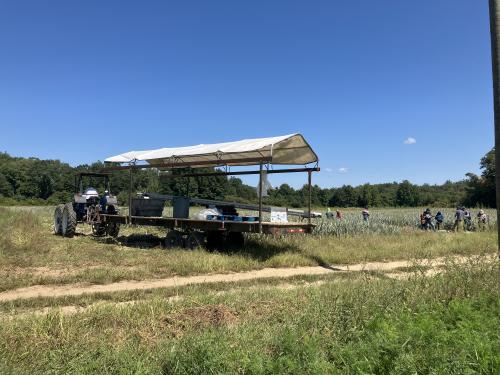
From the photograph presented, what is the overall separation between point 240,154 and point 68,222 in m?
7.19

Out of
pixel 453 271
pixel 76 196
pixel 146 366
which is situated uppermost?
pixel 76 196

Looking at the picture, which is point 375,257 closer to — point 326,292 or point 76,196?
point 326,292

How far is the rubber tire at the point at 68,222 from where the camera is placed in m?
16.6

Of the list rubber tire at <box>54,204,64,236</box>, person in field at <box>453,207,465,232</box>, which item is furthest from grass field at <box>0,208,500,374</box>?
person in field at <box>453,207,465,232</box>

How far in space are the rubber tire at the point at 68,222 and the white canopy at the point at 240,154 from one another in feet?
7.67

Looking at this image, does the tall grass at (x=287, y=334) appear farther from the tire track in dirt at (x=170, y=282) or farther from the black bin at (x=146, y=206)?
the black bin at (x=146, y=206)

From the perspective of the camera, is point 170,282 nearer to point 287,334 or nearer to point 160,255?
point 160,255

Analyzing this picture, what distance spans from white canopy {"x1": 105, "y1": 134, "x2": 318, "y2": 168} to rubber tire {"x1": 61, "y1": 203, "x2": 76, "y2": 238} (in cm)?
234

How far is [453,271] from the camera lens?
7.30 metres

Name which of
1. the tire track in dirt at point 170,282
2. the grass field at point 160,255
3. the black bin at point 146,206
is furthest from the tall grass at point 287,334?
the black bin at point 146,206

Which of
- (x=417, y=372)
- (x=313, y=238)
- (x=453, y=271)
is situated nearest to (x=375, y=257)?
(x=313, y=238)

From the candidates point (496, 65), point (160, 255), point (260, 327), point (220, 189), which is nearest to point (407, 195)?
point (220, 189)

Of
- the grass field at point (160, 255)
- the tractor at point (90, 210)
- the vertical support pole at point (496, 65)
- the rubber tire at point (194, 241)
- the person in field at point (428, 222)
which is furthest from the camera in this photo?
the person in field at point (428, 222)

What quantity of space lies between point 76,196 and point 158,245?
519 centimetres
